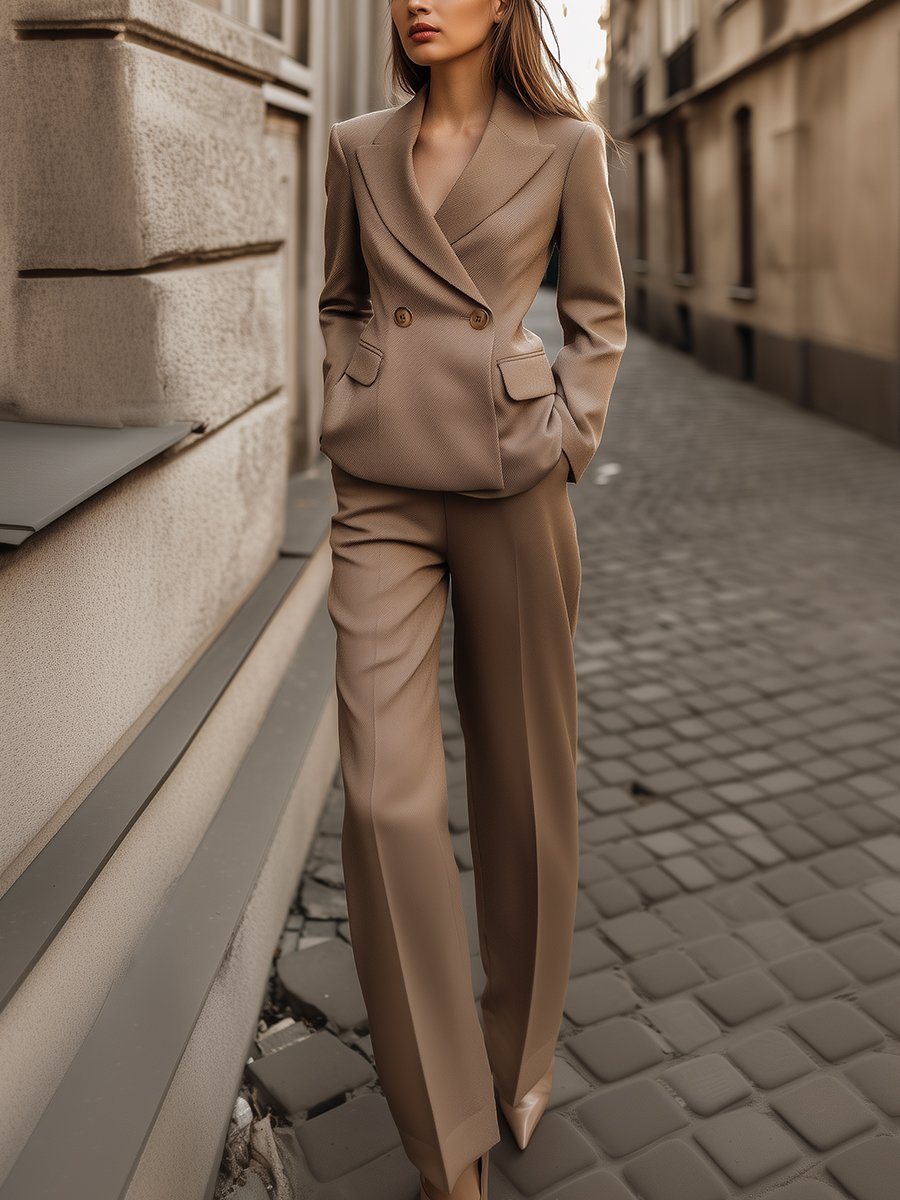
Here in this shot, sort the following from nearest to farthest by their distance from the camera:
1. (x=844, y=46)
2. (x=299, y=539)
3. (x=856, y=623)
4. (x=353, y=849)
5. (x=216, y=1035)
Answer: (x=353, y=849) → (x=216, y=1035) → (x=299, y=539) → (x=856, y=623) → (x=844, y=46)

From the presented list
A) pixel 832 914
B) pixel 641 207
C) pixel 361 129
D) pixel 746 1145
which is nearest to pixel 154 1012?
pixel 746 1145

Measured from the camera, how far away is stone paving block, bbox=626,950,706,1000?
3166 mm

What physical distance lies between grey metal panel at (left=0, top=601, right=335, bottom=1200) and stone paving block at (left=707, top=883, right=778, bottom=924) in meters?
1.16

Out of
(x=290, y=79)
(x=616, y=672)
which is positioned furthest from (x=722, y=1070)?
(x=290, y=79)

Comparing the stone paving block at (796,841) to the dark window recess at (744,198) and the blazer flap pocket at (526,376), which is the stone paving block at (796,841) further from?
the dark window recess at (744,198)

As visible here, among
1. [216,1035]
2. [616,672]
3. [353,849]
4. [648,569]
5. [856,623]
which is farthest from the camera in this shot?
[648,569]

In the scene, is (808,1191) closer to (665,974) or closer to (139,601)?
(665,974)

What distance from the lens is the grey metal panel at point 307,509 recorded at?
468 cm

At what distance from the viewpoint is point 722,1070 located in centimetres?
284

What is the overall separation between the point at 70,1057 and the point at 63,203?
5.61 ft

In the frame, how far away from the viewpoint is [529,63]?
2.22m

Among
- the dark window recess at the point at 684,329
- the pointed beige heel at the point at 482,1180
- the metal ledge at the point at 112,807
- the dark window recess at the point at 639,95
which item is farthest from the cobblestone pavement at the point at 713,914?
the dark window recess at the point at 639,95

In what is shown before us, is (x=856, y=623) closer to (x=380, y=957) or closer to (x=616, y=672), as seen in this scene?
(x=616, y=672)

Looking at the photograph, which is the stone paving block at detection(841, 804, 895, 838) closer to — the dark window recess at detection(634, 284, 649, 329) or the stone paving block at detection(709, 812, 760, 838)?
the stone paving block at detection(709, 812, 760, 838)
